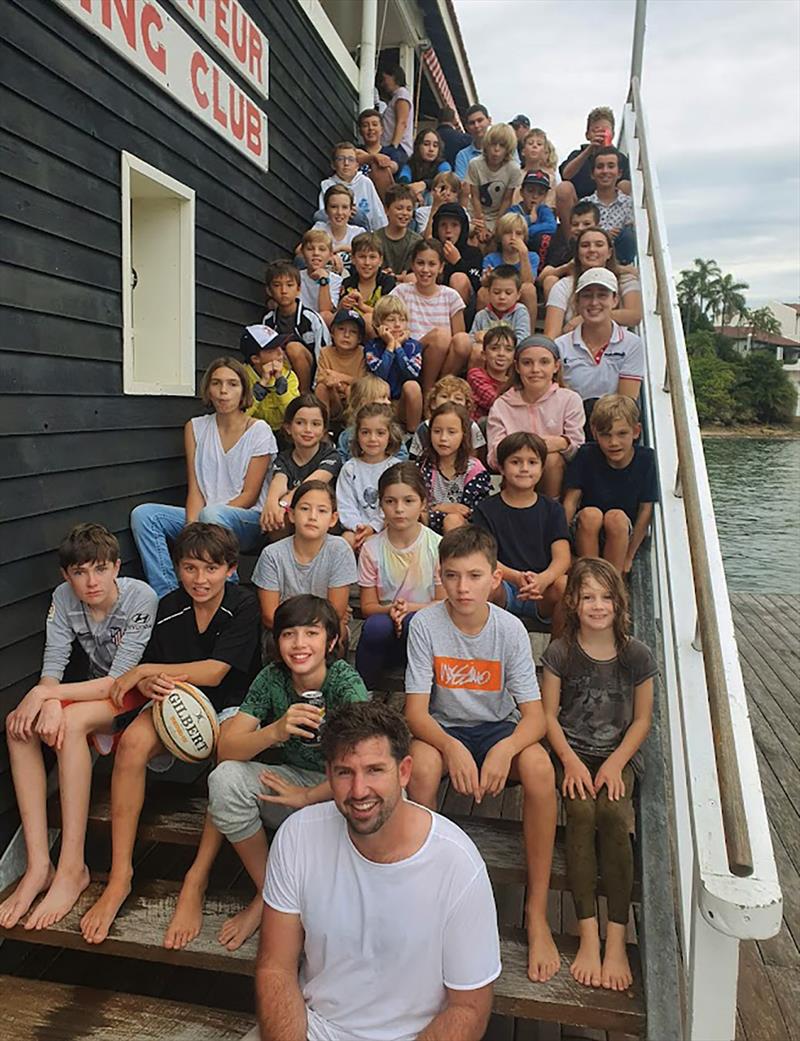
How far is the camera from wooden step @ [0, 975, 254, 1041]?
7.03 ft

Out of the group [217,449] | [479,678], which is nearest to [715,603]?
[479,678]

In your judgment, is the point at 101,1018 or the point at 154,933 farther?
the point at 154,933

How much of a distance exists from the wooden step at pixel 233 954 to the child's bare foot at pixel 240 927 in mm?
19

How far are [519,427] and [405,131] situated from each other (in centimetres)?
514

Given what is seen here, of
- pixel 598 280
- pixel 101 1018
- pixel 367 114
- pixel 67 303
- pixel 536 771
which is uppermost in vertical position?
pixel 367 114

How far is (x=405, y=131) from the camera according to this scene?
7.79 meters

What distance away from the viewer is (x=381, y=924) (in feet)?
5.73

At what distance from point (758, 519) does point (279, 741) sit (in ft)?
59.8

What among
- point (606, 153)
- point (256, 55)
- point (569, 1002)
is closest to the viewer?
point (569, 1002)

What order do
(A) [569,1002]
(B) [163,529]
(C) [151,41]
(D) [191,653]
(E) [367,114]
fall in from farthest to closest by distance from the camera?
(E) [367,114] → (C) [151,41] → (B) [163,529] → (D) [191,653] → (A) [569,1002]

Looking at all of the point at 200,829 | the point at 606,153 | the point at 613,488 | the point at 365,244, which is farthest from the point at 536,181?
Answer: the point at 200,829

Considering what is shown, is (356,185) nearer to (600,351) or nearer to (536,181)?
(536,181)

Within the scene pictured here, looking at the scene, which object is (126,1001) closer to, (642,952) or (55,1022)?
(55,1022)

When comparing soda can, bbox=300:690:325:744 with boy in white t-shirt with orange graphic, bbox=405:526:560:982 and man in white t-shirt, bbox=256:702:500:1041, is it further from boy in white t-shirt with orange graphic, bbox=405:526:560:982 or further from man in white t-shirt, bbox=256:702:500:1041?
man in white t-shirt, bbox=256:702:500:1041
